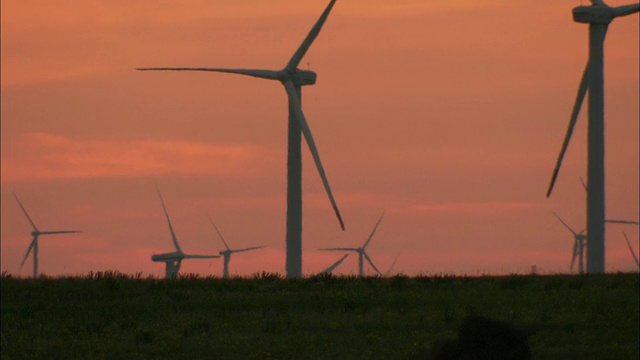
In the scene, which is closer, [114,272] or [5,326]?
[5,326]

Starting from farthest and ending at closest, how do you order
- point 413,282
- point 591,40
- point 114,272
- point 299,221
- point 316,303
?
point 299,221
point 591,40
point 114,272
point 413,282
point 316,303

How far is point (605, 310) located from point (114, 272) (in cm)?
1461

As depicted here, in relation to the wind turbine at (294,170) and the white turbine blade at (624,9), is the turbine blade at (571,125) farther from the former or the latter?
the wind turbine at (294,170)

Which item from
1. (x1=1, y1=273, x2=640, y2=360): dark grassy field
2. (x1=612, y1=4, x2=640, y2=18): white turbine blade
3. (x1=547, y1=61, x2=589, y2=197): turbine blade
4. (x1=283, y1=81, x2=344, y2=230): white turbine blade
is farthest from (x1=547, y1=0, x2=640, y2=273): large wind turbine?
(x1=1, y1=273, x2=640, y2=360): dark grassy field

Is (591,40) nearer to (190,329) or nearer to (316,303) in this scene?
(316,303)

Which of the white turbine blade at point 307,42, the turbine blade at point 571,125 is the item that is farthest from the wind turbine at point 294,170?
the turbine blade at point 571,125

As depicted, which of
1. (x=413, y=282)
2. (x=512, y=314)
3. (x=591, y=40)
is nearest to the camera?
(x=512, y=314)

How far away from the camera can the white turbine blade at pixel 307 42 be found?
61469mm

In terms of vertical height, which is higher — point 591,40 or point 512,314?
point 591,40

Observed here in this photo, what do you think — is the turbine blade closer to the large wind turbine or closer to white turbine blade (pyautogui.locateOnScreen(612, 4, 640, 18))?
the large wind turbine

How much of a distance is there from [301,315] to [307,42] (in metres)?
33.9

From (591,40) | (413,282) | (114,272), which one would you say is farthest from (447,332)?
(591,40)

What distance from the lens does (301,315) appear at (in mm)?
31062

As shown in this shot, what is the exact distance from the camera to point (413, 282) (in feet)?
121
